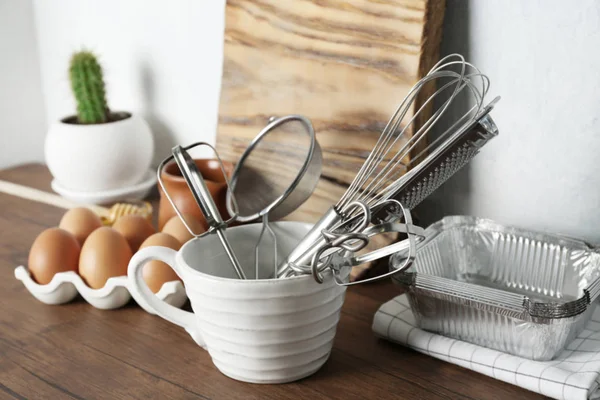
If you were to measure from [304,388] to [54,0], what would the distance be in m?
0.82

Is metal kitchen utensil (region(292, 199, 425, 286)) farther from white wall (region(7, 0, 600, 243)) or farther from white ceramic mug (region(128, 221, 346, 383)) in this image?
white wall (region(7, 0, 600, 243))

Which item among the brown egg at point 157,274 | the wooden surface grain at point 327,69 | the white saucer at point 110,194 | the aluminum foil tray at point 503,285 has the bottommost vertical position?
the white saucer at point 110,194

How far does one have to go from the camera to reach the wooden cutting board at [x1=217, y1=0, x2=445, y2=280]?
2.16ft

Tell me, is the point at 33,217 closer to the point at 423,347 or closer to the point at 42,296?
the point at 42,296

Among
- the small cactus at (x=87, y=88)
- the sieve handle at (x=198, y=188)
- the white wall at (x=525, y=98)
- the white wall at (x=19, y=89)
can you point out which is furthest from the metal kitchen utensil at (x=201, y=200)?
the white wall at (x=19, y=89)

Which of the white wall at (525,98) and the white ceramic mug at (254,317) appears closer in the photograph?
the white ceramic mug at (254,317)

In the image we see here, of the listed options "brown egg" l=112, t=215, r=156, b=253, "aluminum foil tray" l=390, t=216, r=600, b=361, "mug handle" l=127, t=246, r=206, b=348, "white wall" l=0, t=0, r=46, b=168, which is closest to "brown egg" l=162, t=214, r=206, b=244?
"brown egg" l=112, t=215, r=156, b=253

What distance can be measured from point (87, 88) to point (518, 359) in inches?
25.1

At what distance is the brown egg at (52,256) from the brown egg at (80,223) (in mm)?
29

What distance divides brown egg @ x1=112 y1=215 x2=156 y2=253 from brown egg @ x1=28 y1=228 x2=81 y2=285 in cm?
5

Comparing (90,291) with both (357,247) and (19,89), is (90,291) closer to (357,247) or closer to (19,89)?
(357,247)

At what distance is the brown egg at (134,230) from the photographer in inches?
27.1

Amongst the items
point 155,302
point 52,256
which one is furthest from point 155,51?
point 155,302

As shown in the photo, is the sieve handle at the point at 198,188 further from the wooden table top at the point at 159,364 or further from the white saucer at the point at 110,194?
the white saucer at the point at 110,194
